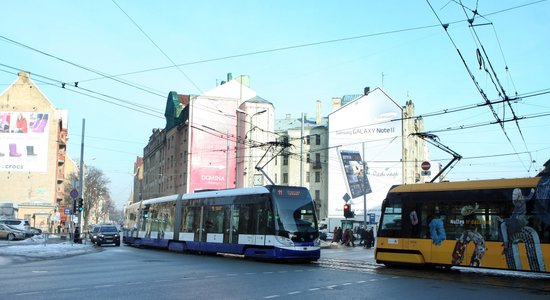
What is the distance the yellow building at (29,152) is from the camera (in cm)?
7117

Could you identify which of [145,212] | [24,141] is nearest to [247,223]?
[145,212]

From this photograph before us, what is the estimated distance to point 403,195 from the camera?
63.3ft

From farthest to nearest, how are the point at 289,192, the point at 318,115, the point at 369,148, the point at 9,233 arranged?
the point at 318,115, the point at 369,148, the point at 9,233, the point at 289,192

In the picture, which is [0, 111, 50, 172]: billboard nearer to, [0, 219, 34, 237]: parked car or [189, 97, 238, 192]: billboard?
[0, 219, 34, 237]: parked car

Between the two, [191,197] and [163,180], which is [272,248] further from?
[163,180]

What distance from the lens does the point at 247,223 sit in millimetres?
22672

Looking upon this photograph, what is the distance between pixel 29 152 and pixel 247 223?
59550mm

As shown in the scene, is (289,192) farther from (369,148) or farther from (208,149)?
(369,148)

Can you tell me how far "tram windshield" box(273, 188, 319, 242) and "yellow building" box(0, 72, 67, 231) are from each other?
57021 mm

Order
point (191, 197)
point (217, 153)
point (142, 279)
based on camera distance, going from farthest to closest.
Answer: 1. point (217, 153)
2. point (191, 197)
3. point (142, 279)

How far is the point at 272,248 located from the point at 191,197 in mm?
8169

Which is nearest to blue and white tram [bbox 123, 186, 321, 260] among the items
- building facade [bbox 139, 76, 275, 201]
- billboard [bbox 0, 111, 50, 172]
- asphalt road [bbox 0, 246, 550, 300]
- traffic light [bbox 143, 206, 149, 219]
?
traffic light [bbox 143, 206, 149, 219]

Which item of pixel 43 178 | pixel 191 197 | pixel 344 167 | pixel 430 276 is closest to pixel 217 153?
pixel 344 167

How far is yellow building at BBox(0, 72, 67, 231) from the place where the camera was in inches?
2802
